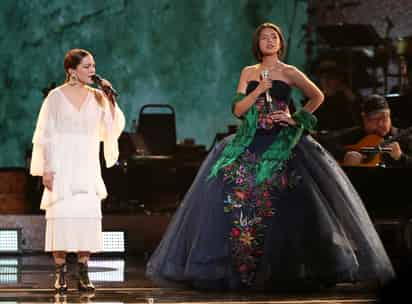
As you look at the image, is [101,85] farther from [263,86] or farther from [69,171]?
[263,86]

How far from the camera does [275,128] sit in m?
6.30

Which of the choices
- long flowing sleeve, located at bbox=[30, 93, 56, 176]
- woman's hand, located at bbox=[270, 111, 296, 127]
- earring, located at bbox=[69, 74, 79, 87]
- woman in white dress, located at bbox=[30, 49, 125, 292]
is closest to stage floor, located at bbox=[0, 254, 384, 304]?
woman in white dress, located at bbox=[30, 49, 125, 292]

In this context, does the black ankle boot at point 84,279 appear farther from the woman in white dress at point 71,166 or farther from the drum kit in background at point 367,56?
the drum kit in background at point 367,56

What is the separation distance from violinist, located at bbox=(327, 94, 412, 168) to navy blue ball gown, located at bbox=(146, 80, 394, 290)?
64.5 inches

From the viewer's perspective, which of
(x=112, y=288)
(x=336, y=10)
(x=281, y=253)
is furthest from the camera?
(x=336, y=10)

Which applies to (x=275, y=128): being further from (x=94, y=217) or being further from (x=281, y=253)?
(x=94, y=217)

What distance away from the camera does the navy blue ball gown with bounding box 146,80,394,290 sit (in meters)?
6.07

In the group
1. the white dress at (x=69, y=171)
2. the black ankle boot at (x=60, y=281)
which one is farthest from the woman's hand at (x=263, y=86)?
the black ankle boot at (x=60, y=281)

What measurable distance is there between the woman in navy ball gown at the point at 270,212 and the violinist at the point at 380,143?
1639 mm

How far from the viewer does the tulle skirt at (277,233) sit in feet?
19.9

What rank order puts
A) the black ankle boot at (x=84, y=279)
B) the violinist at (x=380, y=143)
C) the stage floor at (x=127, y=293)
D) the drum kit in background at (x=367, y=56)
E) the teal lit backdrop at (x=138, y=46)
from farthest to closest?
the teal lit backdrop at (x=138, y=46) → the drum kit in background at (x=367, y=56) → the violinist at (x=380, y=143) → the black ankle boot at (x=84, y=279) → the stage floor at (x=127, y=293)

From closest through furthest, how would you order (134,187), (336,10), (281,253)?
1. (281,253)
2. (134,187)
3. (336,10)

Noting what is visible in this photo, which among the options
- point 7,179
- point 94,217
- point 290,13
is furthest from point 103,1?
Result: point 94,217

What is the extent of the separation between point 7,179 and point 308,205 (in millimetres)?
5273
